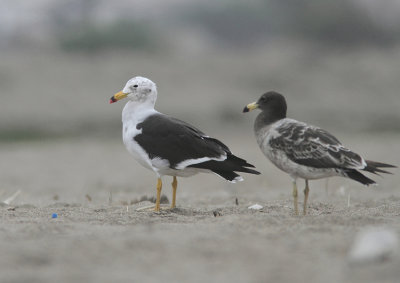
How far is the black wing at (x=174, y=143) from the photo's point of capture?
568cm

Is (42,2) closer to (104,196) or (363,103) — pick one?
(363,103)

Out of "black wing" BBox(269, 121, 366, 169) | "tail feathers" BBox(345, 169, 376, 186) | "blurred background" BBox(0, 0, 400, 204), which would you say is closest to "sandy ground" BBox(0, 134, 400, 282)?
"tail feathers" BBox(345, 169, 376, 186)

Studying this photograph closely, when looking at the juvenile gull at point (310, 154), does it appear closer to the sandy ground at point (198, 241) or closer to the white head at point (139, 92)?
the sandy ground at point (198, 241)

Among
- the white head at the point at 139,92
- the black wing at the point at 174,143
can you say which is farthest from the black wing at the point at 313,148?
the white head at the point at 139,92

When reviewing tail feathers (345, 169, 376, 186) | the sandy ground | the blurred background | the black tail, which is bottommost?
the sandy ground

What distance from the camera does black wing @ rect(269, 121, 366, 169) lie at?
5.18 meters

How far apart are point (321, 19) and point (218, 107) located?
15.0 metres

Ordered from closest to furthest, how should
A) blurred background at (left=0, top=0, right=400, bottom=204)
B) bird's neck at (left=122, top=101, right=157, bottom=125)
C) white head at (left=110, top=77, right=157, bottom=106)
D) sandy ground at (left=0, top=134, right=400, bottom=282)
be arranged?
sandy ground at (left=0, top=134, right=400, bottom=282) → bird's neck at (left=122, top=101, right=157, bottom=125) → white head at (left=110, top=77, right=157, bottom=106) → blurred background at (left=0, top=0, right=400, bottom=204)

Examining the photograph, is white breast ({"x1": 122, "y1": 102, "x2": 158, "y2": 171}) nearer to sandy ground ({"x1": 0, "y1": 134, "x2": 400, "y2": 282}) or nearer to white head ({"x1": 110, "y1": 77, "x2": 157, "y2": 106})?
white head ({"x1": 110, "y1": 77, "x2": 157, "y2": 106})

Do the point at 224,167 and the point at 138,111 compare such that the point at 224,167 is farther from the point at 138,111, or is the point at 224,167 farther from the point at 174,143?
the point at 138,111

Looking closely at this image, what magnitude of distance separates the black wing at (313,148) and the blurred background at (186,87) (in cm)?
460

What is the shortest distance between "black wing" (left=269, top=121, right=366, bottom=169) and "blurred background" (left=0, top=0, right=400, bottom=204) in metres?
4.60

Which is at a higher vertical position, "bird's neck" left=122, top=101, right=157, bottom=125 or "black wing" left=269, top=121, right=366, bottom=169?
"bird's neck" left=122, top=101, right=157, bottom=125

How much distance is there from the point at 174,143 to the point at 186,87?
54.1 feet
